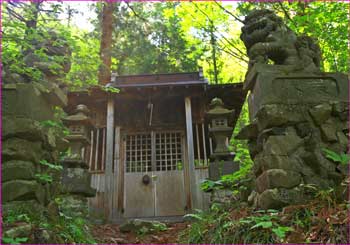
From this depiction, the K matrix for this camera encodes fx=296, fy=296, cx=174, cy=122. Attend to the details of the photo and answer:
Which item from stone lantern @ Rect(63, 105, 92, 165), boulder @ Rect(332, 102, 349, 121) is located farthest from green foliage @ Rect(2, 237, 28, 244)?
stone lantern @ Rect(63, 105, 92, 165)

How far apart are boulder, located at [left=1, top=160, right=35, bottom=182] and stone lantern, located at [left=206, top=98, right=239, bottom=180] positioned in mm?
5432

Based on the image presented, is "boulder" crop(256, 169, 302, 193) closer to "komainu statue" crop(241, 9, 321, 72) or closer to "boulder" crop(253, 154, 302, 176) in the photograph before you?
"boulder" crop(253, 154, 302, 176)

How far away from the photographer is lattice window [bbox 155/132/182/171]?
9.61 metres

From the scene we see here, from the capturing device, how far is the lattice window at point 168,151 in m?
9.61

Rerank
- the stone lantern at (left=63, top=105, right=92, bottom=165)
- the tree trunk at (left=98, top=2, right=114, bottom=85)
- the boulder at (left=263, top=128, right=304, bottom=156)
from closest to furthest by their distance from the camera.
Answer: the boulder at (left=263, top=128, right=304, bottom=156) < the stone lantern at (left=63, top=105, right=92, bottom=165) < the tree trunk at (left=98, top=2, right=114, bottom=85)

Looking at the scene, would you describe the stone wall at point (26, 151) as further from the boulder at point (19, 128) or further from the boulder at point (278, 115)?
the boulder at point (278, 115)

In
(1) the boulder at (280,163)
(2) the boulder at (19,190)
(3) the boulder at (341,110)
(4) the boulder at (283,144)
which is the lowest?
(2) the boulder at (19,190)

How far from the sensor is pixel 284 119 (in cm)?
346

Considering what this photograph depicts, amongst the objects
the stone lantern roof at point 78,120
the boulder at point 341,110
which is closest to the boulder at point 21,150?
the boulder at point 341,110

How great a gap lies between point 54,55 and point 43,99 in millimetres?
754

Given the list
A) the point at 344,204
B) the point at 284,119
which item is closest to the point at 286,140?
the point at 284,119

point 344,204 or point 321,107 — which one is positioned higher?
point 321,107

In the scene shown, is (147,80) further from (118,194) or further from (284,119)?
→ (284,119)

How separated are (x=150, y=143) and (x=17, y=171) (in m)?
6.88
